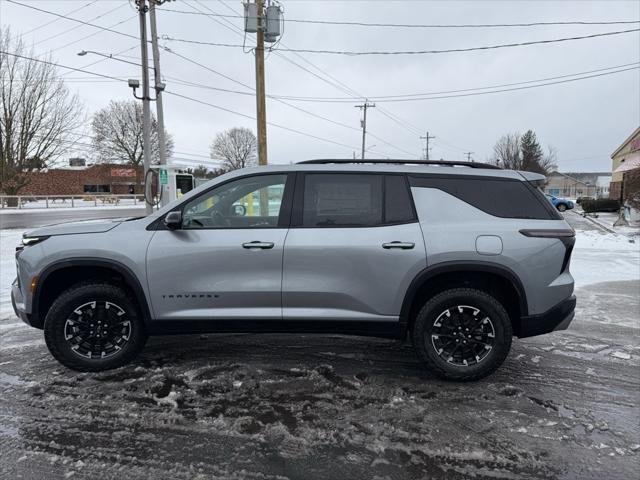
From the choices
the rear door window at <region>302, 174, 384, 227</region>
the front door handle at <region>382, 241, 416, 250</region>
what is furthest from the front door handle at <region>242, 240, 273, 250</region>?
the front door handle at <region>382, 241, 416, 250</region>

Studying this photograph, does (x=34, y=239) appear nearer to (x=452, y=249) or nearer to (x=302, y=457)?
(x=302, y=457)

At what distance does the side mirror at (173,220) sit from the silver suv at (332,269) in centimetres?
1

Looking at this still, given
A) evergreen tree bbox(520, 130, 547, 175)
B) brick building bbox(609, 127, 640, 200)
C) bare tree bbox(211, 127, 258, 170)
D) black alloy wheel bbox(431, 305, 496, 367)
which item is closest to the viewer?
black alloy wheel bbox(431, 305, 496, 367)

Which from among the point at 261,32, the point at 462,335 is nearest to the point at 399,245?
the point at 462,335

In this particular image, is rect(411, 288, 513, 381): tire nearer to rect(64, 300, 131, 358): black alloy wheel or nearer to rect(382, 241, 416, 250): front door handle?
rect(382, 241, 416, 250): front door handle

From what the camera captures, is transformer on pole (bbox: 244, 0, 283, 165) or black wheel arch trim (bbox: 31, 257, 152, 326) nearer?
black wheel arch trim (bbox: 31, 257, 152, 326)

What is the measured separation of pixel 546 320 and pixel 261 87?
11.1 m

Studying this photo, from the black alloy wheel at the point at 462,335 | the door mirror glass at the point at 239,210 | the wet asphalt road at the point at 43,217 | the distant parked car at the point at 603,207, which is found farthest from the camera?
the distant parked car at the point at 603,207

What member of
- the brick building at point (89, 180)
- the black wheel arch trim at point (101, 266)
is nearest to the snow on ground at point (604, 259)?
the black wheel arch trim at point (101, 266)

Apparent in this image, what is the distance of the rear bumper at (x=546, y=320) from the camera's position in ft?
12.3

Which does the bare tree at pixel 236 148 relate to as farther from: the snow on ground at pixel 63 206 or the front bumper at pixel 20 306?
the front bumper at pixel 20 306

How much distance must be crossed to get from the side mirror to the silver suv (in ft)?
0.04

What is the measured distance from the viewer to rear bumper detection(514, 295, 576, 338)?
375 centimetres

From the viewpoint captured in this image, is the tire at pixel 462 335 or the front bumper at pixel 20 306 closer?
the tire at pixel 462 335
